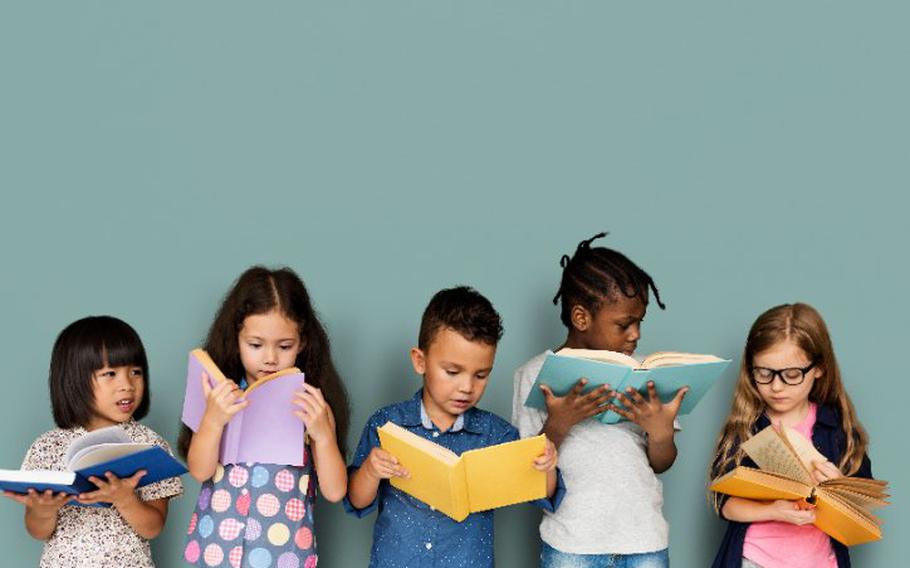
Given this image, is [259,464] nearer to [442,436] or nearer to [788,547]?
[442,436]

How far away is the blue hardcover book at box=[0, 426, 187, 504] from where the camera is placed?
96.3 inches

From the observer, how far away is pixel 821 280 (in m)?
3.43

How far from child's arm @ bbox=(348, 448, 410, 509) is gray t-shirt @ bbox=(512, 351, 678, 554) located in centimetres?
44

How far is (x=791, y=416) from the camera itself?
3027 mm

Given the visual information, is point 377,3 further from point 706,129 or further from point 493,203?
point 706,129

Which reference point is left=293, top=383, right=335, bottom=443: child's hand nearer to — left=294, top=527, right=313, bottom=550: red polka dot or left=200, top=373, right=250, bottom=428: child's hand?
left=200, top=373, right=250, bottom=428: child's hand

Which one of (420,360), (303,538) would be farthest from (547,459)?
(303,538)

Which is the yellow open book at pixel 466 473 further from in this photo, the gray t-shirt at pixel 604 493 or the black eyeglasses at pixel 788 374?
the black eyeglasses at pixel 788 374

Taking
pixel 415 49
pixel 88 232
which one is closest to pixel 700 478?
pixel 415 49

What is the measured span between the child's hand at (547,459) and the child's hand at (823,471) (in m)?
0.70

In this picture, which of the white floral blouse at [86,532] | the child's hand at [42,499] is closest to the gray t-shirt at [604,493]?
the white floral blouse at [86,532]

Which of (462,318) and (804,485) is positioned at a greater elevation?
(462,318)

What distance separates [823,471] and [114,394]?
1.85 meters

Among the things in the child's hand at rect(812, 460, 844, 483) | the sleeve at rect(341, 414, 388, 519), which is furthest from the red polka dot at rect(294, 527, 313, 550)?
the child's hand at rect(812, 460, 844, 483)
